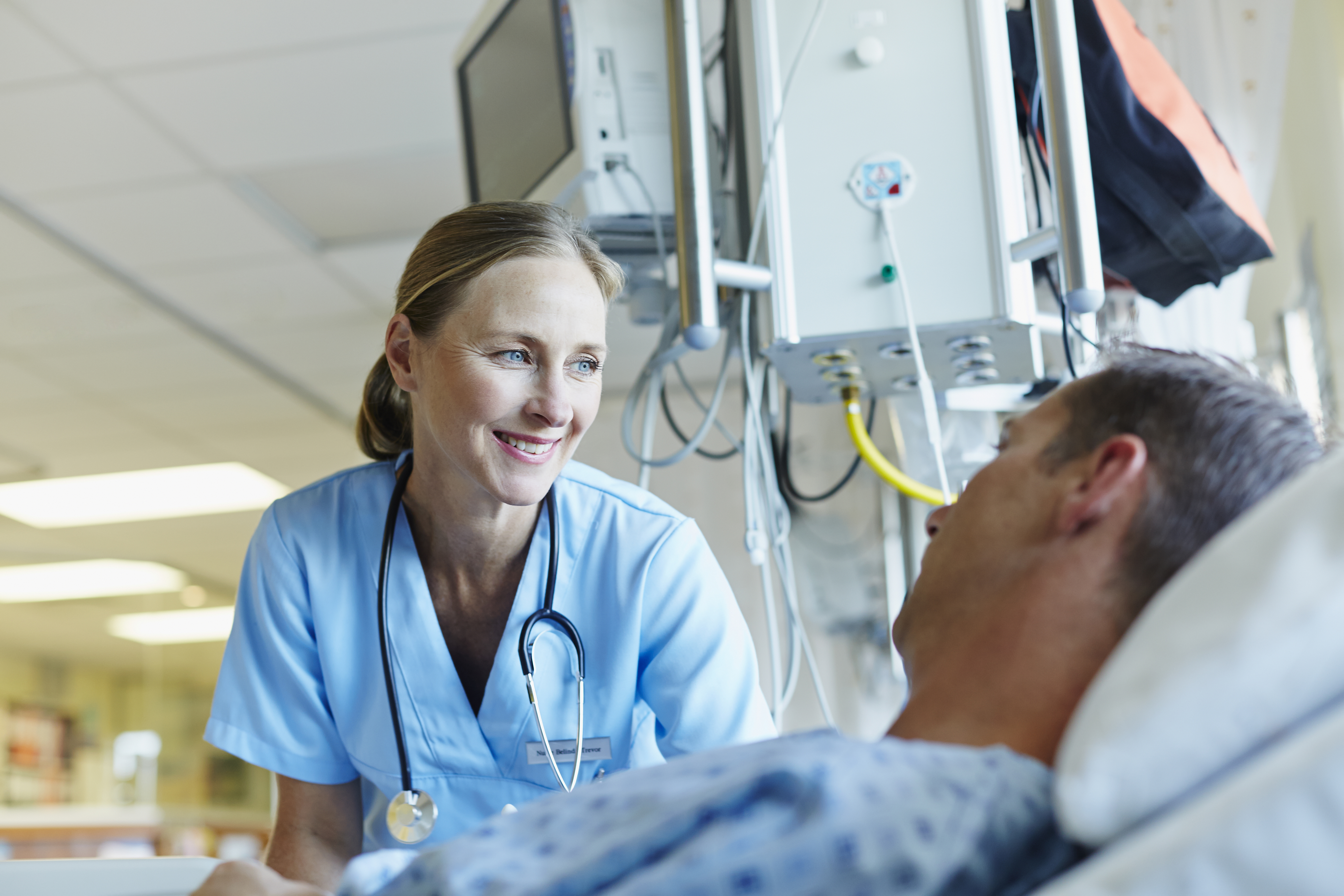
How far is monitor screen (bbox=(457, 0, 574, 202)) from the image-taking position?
185cm

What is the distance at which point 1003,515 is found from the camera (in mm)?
759

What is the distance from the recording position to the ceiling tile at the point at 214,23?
2311mm

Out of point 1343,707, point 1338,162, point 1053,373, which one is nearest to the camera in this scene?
point 1343,707

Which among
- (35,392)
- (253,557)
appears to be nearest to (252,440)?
(35,392)

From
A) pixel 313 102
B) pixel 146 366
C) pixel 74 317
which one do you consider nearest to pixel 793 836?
pixel 313 102

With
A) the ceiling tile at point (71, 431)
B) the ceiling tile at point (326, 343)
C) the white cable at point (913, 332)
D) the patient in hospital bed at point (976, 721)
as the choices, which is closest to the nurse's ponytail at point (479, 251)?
the white cable at point (913, 332)

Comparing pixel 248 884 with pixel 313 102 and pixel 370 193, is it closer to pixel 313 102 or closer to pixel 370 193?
pixel 313 102

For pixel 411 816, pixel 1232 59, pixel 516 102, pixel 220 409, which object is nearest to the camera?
pixel 411 816

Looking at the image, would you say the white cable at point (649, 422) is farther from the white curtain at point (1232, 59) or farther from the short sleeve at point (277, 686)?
the white curtain at point (1232, 59)

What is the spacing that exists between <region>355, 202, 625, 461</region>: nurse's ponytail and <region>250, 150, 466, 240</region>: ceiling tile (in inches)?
63.0

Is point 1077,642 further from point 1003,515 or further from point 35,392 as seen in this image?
point 35,392

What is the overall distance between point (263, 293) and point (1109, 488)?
3262 millimetres

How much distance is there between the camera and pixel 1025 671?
2.23 ft

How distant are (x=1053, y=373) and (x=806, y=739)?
1.35 metres
